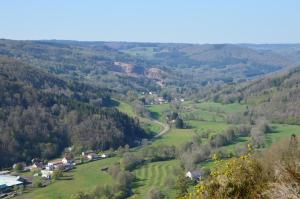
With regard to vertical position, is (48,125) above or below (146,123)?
above

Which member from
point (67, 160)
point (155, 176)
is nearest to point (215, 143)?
point (155, 176)

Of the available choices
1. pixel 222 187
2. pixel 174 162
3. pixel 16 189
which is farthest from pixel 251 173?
pixel 174 162

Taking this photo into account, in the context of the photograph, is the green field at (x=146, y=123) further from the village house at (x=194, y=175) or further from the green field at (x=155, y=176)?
the village house at (x=194, y=175)

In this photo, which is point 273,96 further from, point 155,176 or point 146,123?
point 155,176

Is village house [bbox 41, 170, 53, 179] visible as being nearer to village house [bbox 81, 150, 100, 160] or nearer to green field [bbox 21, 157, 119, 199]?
green field [bbox 21, 157, 119, 199]

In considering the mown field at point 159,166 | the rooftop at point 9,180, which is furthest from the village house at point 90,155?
the rooftop at point 9,180

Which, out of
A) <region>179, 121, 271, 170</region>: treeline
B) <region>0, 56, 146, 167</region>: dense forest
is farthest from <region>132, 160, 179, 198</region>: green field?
<region>0, 56, 146, 167</region>: dense forest

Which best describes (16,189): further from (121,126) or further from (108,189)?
(121,126)
